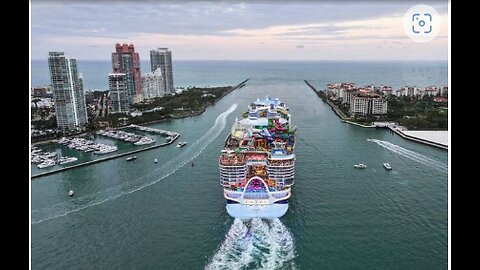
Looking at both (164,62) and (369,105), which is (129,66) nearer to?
(164,62)

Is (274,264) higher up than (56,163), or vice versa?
(56,163)

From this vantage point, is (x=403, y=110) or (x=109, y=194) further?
(x=403, y=110)

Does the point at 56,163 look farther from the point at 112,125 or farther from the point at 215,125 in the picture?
the point at 215,125

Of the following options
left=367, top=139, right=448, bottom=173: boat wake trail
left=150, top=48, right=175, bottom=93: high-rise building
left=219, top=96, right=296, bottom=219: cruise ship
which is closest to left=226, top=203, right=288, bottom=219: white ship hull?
left=219, top=96, right=296, bottom=219: cruise ship

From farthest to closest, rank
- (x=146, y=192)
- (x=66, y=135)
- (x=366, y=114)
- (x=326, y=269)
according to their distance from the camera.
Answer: (x=366, y=114) → (x=66, y=135) → (x=146, y=192) → (x=326, y=269)

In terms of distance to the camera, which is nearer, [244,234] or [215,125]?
[244,234]

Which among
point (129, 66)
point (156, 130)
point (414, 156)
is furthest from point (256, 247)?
point (129, 66)

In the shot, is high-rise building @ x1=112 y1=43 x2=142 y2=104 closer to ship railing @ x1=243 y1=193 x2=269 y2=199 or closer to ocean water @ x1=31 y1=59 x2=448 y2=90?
ocean water @ x1=31 y1=59 x2=448 y2=90

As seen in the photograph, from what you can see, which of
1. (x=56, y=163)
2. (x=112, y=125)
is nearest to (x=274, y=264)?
(x=56, y=163)
